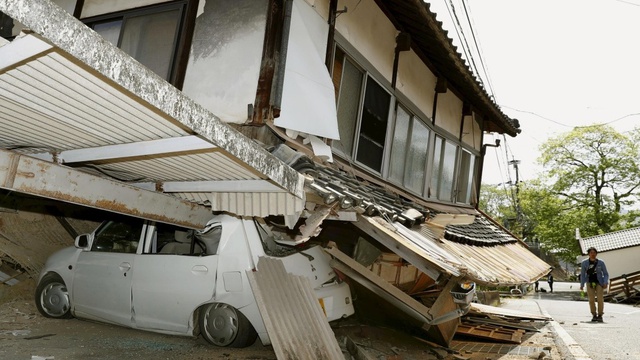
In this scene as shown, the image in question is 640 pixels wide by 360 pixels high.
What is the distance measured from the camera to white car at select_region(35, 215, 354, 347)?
5562mm

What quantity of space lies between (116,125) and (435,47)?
6.79 m

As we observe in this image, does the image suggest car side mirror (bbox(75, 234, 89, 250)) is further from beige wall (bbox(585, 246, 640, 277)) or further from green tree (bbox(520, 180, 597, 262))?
green tree (bbox(520, 180, 597, 262))

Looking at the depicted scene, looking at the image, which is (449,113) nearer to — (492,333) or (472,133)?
(472,133)

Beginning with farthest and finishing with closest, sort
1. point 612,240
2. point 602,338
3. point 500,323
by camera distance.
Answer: point 612,240 → point 500,323 → point 602,338

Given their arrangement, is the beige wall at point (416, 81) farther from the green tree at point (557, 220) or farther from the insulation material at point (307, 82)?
the green tree at point (557, 220)

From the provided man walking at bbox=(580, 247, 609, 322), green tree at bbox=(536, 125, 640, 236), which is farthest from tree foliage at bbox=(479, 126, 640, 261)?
man walking at bbox=(580, 247, 609, 322)

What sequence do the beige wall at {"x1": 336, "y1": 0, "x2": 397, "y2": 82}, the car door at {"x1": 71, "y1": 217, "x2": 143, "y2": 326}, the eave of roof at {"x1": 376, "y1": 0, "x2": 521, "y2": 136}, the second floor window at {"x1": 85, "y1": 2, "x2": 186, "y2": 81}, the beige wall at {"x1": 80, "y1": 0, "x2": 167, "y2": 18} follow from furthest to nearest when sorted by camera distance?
the eave of roof at {"x1": 376, "y1": 0, "x2": 521, "y2": 136} < the beige wall at {"x1": 336, "y1": 0, "x2": 397, "y2": 82} < the beige wall at {"x1": 80, "y1": 0, "x2": 167, "y2": 18} < the car door at {"x1": 71, "y1": 217, "x2": 143, "y2": 326} < the second floor window at {"x1": 85, "y1": 2, "x2": 186, "y2": 81}

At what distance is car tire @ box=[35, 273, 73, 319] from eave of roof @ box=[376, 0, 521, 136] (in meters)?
6.71

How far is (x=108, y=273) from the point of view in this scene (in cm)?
638

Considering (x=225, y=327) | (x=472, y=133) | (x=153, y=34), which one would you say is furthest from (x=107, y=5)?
(x=472, y=133)

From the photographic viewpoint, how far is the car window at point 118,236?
6724mm

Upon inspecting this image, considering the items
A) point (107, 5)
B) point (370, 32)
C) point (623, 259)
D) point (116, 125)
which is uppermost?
point (370, 32)

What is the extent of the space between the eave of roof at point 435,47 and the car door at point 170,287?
15.3ft

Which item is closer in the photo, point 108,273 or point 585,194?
point 108,273
